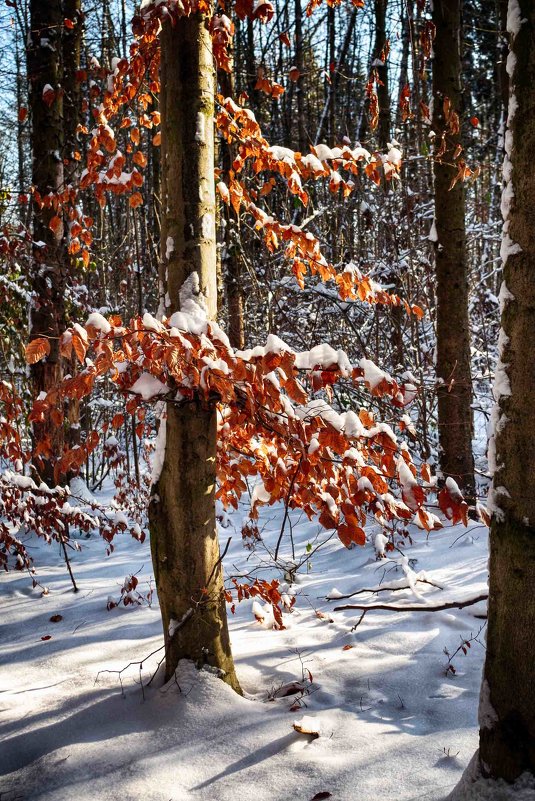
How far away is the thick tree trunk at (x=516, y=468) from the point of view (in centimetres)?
183

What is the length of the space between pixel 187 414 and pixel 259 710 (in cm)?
152

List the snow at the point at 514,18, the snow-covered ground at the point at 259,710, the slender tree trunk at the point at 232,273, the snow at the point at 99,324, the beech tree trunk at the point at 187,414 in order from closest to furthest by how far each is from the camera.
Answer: the snow at the point at 514,18 < the snow at the point at 99,324 < the snow-covered ground at the point at 259,710 < the beech tree trunk at the point at 187,414 < the slender tree trunk at the point at 232,273

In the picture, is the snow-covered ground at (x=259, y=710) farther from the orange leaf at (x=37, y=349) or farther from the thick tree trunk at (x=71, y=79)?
the thick tree trunk at (x=71, y=79)

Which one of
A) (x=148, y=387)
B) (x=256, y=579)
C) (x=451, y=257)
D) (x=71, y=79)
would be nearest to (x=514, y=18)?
(x=148, y=387)

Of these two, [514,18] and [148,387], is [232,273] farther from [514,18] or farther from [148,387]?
[514,18]

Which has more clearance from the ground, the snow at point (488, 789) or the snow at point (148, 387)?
the snow at point (148, 387)

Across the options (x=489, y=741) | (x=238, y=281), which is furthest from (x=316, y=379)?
(x=238, y=281)

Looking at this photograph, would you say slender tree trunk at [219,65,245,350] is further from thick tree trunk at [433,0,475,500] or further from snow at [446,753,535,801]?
snow at [446,753,535,801]

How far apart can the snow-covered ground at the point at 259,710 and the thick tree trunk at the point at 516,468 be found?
21.9 inches

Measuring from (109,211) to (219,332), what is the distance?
14.1 metres

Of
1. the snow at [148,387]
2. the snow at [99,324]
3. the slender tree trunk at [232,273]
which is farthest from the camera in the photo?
the slender tree trunk at [232,273]

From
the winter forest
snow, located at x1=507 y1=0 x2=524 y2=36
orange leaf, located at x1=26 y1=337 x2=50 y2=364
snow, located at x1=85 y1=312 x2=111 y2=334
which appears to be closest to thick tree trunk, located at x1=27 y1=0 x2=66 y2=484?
the winter forest

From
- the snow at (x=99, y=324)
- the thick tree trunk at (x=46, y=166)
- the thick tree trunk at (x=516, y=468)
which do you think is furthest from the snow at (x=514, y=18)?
the thick tree trunk at (x=46, y=166)

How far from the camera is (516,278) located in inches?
73.9
